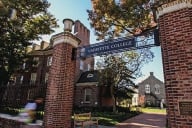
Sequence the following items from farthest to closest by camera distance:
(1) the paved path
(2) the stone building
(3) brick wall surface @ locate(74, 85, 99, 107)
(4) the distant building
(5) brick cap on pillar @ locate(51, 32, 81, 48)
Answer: (4) the distant building → (2) the stone building → (3) brick wall surface @ locate(74, 85, 99, 107) → (1) the paved path → (5) brick cap on pillar @ locate(51, 32, 81, 48)

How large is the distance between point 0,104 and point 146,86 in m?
42.6

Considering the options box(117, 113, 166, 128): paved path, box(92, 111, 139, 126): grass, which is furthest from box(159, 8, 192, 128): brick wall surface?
box(92, 111, 139, 126): grass

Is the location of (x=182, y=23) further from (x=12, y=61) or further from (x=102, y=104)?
(x=102, y=104)

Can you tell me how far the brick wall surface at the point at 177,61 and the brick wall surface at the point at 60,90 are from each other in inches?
139

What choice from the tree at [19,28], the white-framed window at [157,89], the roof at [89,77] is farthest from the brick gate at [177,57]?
the white-framed window at [157,89]

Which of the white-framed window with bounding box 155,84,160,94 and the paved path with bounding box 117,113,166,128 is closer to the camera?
the paved path with bounding box 117,113,166,128

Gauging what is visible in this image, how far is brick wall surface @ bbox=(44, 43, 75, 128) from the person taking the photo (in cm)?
644

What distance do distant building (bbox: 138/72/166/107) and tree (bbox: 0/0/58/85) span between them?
35.5m

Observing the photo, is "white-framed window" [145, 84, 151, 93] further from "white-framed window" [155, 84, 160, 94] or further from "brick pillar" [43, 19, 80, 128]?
"brick pillar" [43, 19, 80, 128]

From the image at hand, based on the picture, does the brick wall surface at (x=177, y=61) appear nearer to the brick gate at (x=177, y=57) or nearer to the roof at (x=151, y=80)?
the brick gate at (x=177, y=57)

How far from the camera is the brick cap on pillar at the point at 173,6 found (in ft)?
15.5

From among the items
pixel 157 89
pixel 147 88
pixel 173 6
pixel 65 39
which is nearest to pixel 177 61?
pixel 173 6

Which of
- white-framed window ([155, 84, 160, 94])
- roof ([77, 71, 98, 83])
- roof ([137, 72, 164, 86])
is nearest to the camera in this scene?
roof ([77, 71, 98, 83])

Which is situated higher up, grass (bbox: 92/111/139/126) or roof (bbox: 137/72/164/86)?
roof (bbox: 137/72/164/86)
